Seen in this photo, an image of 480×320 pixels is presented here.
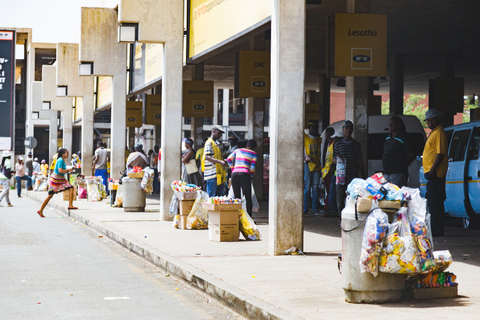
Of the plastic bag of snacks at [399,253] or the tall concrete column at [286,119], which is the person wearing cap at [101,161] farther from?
the plastic bag of snacks at [399,253]

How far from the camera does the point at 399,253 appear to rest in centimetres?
666

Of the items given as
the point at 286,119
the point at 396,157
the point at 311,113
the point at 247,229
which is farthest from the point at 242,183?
the point at 311,113

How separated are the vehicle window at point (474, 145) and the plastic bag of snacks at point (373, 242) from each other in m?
7.91

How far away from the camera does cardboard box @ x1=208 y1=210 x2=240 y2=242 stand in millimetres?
12477

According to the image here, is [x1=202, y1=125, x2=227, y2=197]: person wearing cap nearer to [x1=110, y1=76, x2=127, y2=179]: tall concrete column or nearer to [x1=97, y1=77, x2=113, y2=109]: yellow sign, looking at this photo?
[x1=110, y1=76, x2=127, y2=179]: tall concrete column

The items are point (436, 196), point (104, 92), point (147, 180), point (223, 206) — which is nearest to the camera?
point (223, 206)

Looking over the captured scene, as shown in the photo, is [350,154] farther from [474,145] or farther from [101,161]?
[101,161]

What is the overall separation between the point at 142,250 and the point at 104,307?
4097 millimetres

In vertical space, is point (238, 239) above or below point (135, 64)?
below

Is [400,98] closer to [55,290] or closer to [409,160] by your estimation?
[409,160]

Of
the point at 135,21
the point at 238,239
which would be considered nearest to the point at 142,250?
the point at 238,239

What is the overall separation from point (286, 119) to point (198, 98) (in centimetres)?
1506

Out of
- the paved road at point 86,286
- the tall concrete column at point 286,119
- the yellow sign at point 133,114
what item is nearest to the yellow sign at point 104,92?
the yellow sign at point 133,114

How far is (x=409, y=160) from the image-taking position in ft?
44.7
